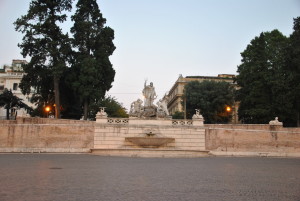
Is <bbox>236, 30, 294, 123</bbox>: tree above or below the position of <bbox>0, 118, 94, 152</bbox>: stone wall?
above

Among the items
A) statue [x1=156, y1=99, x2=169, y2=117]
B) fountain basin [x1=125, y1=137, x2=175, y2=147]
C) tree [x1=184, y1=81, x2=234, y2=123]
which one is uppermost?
tree [x1=184, y1=81, x2=234, y2=123]

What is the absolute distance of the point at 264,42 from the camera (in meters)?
38.1

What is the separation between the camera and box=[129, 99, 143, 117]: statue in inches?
1150

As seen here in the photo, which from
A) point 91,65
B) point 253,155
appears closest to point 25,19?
point 91,65

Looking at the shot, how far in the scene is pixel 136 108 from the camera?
97.4ft

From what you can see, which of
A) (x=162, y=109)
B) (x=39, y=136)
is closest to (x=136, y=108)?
(x=162, y=109)

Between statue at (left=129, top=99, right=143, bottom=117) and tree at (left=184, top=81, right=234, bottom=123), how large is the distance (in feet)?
66.5

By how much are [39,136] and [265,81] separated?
2350 centimetres

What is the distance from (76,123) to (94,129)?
5.24 ft

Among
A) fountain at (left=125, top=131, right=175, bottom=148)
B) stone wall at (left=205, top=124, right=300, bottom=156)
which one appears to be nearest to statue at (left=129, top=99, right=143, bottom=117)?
fountain at (left=125, top=131, right=175, bottom=148)

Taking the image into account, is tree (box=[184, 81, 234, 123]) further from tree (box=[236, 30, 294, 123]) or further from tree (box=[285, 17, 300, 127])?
tree (box=[285, 17, 300, 127])

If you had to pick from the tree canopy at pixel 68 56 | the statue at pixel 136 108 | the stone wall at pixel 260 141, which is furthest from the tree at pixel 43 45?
the stone wall at pixel 260 141

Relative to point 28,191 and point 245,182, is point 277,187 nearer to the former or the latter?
point 245,182

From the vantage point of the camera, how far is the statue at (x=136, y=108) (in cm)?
2922
